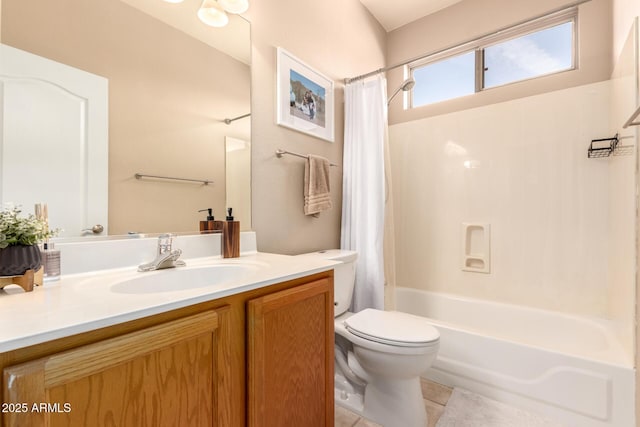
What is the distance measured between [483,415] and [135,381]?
1624 millimetres

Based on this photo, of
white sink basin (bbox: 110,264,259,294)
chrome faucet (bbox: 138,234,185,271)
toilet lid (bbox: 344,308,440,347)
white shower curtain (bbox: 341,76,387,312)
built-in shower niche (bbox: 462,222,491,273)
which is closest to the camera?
white sink basin (bbox: 110,264,259,294)

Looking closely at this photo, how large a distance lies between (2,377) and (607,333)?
254cm

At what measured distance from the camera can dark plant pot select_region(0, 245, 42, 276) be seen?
72 cm

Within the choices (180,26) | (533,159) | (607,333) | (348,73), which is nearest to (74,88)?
(180,26)

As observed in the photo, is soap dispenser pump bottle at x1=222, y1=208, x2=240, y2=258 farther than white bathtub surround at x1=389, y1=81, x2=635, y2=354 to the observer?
No

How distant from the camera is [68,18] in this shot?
37.9 inches

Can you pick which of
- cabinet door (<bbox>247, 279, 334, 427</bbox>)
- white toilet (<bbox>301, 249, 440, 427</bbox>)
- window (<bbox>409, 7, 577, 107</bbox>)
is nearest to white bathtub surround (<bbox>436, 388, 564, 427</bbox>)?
white toilet (<bbox>301, 249, 440, 427</bbox>)

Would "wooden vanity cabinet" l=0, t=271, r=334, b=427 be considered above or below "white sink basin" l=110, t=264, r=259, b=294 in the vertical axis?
below

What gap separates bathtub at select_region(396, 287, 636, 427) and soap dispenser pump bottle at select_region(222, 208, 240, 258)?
1.25 meters

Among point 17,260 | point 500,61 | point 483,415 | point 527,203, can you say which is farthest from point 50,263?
point 500,61

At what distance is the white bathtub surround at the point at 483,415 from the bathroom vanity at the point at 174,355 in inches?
30.0

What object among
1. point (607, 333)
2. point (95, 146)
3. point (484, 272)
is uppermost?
point (95, 146)

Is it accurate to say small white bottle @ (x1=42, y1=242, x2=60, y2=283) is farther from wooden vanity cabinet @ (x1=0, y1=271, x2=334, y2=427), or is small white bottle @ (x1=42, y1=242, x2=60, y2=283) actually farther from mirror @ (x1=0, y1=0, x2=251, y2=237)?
wooden vanity cabinet @ (x1=0, y1=271, x2=334, y2=427)

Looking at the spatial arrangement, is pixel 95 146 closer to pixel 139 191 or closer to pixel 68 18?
pixel 139 191
